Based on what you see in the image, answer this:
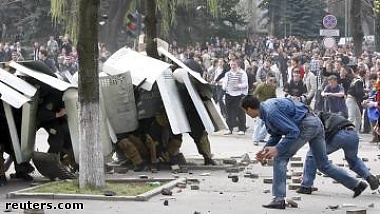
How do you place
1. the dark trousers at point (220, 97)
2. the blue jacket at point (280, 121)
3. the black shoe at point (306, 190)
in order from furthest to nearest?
the dark trousers at point (220, 97) → the black shoe at point (306, 190) → the blue jacket at point (280, 121)

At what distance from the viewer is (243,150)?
19.0 metres

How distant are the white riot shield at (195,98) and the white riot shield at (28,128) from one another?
2.83 meters

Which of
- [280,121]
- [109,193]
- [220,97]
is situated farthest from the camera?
[220,97]

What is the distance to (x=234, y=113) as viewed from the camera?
23.4m

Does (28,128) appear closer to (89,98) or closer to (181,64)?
(89,98)

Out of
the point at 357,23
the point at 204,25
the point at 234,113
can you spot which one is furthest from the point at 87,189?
the point at 204,25

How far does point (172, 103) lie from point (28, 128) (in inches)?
106

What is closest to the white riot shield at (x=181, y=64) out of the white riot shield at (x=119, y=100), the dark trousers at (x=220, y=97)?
the white riot shield at (x=119, y=100)

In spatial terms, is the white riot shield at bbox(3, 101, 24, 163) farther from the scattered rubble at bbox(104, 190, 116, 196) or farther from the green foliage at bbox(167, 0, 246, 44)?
the green foliage at bbox(167, 0, 246, 44)

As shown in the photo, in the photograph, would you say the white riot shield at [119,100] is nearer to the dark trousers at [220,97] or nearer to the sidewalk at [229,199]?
the sidewalk at [229,199]

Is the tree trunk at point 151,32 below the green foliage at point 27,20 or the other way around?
below

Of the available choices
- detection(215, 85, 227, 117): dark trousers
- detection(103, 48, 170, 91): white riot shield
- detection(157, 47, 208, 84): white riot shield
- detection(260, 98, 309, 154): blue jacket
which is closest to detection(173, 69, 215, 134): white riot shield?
detection(157, 47, 208, 84): white riot shield

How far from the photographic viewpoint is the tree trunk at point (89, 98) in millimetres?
11695

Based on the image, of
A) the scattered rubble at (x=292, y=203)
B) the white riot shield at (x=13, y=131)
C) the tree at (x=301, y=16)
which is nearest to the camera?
the scattered rubble at (x=292, y=203)
